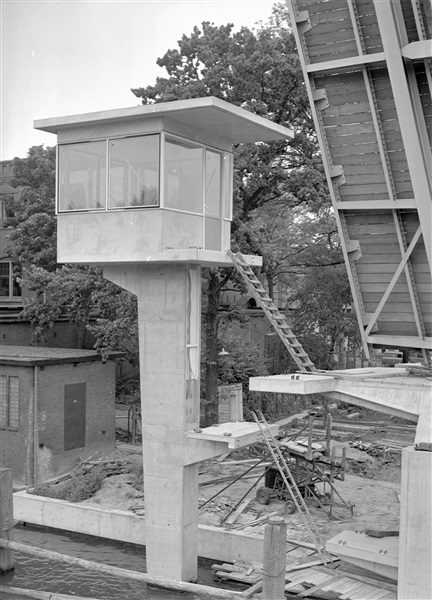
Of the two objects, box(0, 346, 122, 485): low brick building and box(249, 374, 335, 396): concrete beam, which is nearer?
box(249, 374, 335, 396): concrete beam

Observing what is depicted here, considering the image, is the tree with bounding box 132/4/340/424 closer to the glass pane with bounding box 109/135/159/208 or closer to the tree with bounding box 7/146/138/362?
the tree with bounding box 7/146/138/362

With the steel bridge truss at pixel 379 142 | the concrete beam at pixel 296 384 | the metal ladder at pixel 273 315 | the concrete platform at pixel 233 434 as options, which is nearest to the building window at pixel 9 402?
the concrete platform at pixel 233 434

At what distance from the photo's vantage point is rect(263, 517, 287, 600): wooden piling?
10297 mm

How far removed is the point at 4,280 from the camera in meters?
43.3

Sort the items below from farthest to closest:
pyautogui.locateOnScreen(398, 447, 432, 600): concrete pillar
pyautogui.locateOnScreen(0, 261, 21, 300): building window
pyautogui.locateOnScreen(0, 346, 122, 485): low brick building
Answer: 1. pyautogui.locateOnScreen(0, 261, 21, 300): building window
2. pyautogui.locateOnScreen(0, 346, 122, 485): low brick building
3. pyautogui.locateOnScreen(398, 447, 432, 600): concrete pillar

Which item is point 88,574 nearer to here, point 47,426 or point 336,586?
point 336,586

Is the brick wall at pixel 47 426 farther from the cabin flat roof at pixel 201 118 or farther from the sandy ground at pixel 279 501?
the cabin flat roof at pixel 201 118

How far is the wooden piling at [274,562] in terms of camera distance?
1030 centimetres

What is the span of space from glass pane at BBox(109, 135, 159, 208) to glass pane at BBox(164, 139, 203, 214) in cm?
27

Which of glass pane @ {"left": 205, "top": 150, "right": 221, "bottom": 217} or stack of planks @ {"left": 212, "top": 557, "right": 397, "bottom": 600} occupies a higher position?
glass pane @ {"left": 205, "top": 150, "right": 221, "bottom": 217}

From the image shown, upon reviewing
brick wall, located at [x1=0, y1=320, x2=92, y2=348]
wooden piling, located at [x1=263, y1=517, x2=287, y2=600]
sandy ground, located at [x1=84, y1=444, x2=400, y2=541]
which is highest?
brick wall, located at [x1=0, y1=320, x2=92, y2=348]

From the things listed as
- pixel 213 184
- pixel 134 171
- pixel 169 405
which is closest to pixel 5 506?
pixel 169 405

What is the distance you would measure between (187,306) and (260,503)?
6.53 m

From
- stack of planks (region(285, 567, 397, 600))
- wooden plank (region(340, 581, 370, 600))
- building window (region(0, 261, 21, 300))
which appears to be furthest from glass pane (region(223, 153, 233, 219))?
building window (region(0, 261, 21, 300))
